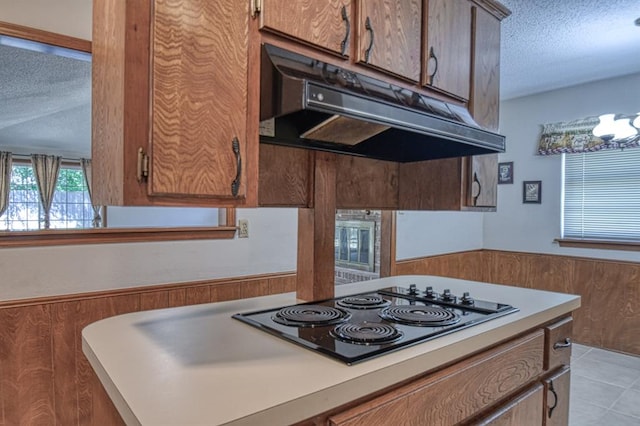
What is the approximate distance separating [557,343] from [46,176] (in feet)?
24.7

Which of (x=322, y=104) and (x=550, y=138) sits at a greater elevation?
(x=550, y=138)

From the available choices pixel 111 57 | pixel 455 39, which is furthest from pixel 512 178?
pixel 111 57

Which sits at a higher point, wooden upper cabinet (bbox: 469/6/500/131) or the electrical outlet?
wooden upper cabinet (bbox: 469/6/500/131)

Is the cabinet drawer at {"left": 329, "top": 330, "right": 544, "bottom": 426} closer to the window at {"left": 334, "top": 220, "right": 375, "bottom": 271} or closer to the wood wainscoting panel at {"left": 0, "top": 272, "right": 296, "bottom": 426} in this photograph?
the wood wainscoting panel at {"left": 0, "top": 272, "right": 296, "bottom": 426}

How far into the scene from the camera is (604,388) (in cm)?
306

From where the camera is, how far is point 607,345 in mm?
3848

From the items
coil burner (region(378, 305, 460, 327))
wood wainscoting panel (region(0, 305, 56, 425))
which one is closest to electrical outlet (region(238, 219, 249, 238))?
wood wainscoting panel (region(0, 305, 56, 425))

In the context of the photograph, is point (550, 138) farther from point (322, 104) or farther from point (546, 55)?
point (322, 104)

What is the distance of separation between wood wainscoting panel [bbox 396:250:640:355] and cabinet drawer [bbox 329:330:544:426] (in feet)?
→ 7.83

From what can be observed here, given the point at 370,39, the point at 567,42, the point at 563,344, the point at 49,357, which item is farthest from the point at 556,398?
the point at 567,42

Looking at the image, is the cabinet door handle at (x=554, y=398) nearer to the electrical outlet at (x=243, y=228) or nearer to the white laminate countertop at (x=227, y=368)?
the white laminate countertop at (x=227, y=368)

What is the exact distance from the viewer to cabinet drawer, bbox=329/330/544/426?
0.97 m

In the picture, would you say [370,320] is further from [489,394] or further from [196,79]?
[196,79]

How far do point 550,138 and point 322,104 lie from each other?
12.8ft
